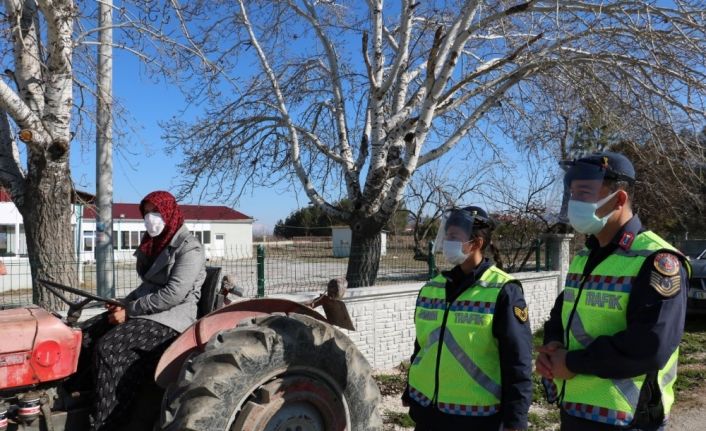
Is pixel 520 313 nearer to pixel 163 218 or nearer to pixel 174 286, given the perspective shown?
pixel 174 286

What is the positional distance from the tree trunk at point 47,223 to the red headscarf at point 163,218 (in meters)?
2.34

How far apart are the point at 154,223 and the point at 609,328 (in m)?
2.89

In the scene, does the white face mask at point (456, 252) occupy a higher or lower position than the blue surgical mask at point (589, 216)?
lower

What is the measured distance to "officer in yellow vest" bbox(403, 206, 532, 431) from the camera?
2.66m

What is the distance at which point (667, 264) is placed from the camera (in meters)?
2.12

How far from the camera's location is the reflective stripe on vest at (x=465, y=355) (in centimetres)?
272

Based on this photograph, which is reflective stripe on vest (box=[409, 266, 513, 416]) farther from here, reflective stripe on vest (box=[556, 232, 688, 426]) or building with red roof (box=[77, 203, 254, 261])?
building with red roof (box=[77, 203, 254, 261])

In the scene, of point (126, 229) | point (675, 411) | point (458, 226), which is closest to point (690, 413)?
point (675, 411)

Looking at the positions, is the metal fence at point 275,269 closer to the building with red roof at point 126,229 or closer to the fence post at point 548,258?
the building with red roof at point 126,229

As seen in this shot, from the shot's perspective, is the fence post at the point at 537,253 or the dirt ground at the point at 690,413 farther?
the fence post at the point at 537,253

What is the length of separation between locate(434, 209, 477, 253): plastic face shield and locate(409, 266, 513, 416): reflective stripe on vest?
0.72 feet

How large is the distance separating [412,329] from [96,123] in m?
4.57

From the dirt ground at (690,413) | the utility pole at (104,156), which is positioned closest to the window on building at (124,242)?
the utility pole at (104,156)

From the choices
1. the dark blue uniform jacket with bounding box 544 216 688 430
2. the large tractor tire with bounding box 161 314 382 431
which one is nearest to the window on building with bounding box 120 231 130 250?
the large tractor tire with bounding box 161 314 382 431
